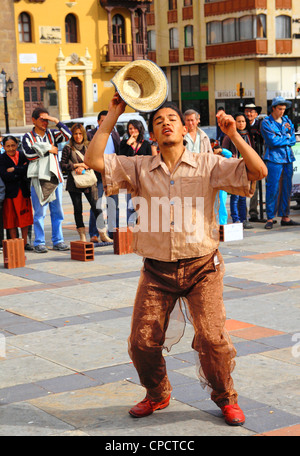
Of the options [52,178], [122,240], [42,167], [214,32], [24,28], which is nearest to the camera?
[122,240]

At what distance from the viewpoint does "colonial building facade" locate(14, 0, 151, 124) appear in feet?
154

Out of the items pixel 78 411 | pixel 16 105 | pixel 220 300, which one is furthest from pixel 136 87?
pixel 16 105

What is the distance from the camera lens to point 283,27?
51.7 m

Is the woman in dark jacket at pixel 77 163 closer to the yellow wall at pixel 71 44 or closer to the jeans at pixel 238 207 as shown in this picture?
the jeans at pixel 238 207

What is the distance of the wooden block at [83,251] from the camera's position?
1041 cm

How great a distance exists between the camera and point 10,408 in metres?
5.04

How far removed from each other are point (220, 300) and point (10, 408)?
147 cm

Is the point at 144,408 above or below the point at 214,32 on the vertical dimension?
below

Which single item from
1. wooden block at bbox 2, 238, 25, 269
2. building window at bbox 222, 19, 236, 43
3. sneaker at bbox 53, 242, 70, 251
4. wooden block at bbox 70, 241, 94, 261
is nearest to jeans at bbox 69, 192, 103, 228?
sneaker at bbox 53, 242, 70, 251

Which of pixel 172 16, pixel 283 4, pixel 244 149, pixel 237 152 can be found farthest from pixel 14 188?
pixel 172 16

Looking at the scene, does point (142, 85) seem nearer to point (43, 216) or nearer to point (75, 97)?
point (43, 216)

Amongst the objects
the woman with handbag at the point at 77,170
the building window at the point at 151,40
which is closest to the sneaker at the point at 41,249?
the woman with handbag at the point at 77,170

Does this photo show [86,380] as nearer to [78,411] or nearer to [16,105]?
[78,411]

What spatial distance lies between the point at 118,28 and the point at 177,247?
48284mm
